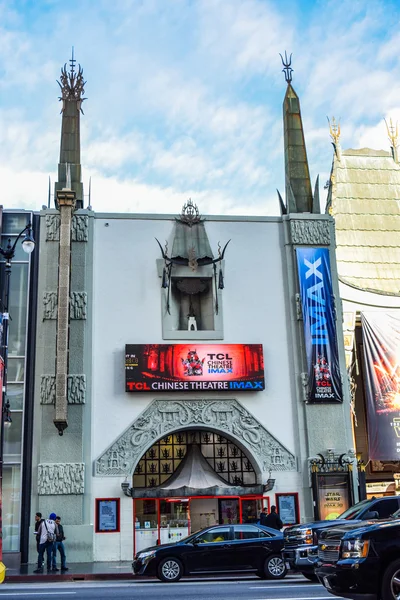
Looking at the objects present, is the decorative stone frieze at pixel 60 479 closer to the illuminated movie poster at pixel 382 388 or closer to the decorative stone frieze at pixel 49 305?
the decorative stone frieze at pixel 49 305

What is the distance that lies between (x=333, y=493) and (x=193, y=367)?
6.98 m

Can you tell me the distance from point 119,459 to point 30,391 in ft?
13.5

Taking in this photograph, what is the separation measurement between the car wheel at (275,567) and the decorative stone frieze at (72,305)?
41.4 feet

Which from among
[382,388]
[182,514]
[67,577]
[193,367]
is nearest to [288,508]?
[182,514]

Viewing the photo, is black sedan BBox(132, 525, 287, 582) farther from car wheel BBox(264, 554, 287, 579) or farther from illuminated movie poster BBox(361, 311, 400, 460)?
illuminated movie poster BBox(361, 311, 400, 460)

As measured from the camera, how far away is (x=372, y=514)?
11.7 meters

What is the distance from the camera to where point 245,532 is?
717 inches

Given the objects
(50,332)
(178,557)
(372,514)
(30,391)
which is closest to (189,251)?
(50,332)

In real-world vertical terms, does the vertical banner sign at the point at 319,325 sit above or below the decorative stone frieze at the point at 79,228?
below

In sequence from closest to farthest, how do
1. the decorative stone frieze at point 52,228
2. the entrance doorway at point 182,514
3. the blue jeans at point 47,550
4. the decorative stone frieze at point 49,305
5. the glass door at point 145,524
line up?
1. the blue jeans at point 47,550
2. the glass door at point 145,524
3. the entrance doorway at point 182,514
4. the decorative stone frieze at point 49,305
5. the decorative stone frieze at point 52,228

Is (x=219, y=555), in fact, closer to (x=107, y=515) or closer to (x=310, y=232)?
(x=107, y=515)

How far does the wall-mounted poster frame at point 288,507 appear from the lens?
2636 centimetres

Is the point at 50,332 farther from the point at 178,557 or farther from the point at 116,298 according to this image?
the point at 178,557

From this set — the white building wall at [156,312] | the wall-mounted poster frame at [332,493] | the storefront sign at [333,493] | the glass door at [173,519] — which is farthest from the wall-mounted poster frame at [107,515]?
the storefront sign at [333,493]
